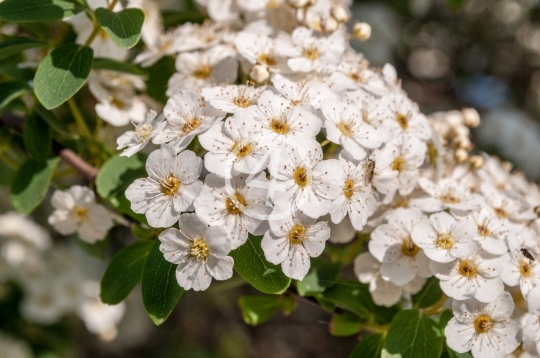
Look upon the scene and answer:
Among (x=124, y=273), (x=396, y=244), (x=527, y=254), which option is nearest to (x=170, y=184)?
(x=124, y=273)

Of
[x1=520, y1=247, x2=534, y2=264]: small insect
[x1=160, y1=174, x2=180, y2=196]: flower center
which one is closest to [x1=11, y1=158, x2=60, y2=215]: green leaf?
[x1=160, y1=174, x2=180, y2=196]: flower center

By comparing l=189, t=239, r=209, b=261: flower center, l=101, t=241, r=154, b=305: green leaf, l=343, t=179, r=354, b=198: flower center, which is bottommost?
l=101, t=241, r=154, b=305: green leaf

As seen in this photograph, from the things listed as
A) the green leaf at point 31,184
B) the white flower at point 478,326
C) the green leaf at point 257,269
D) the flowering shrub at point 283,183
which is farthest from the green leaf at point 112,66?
the white flower at point 478,326

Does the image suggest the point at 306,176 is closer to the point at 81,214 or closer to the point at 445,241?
the point at 445,241

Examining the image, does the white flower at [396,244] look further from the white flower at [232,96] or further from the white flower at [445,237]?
the white flower at [232,96]

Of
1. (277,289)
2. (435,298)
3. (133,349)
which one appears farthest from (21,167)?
(133,349)

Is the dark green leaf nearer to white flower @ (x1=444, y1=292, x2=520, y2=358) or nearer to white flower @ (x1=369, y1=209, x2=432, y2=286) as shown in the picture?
white flower @ (x1=369, y1=209, x2=432, y2=286)
